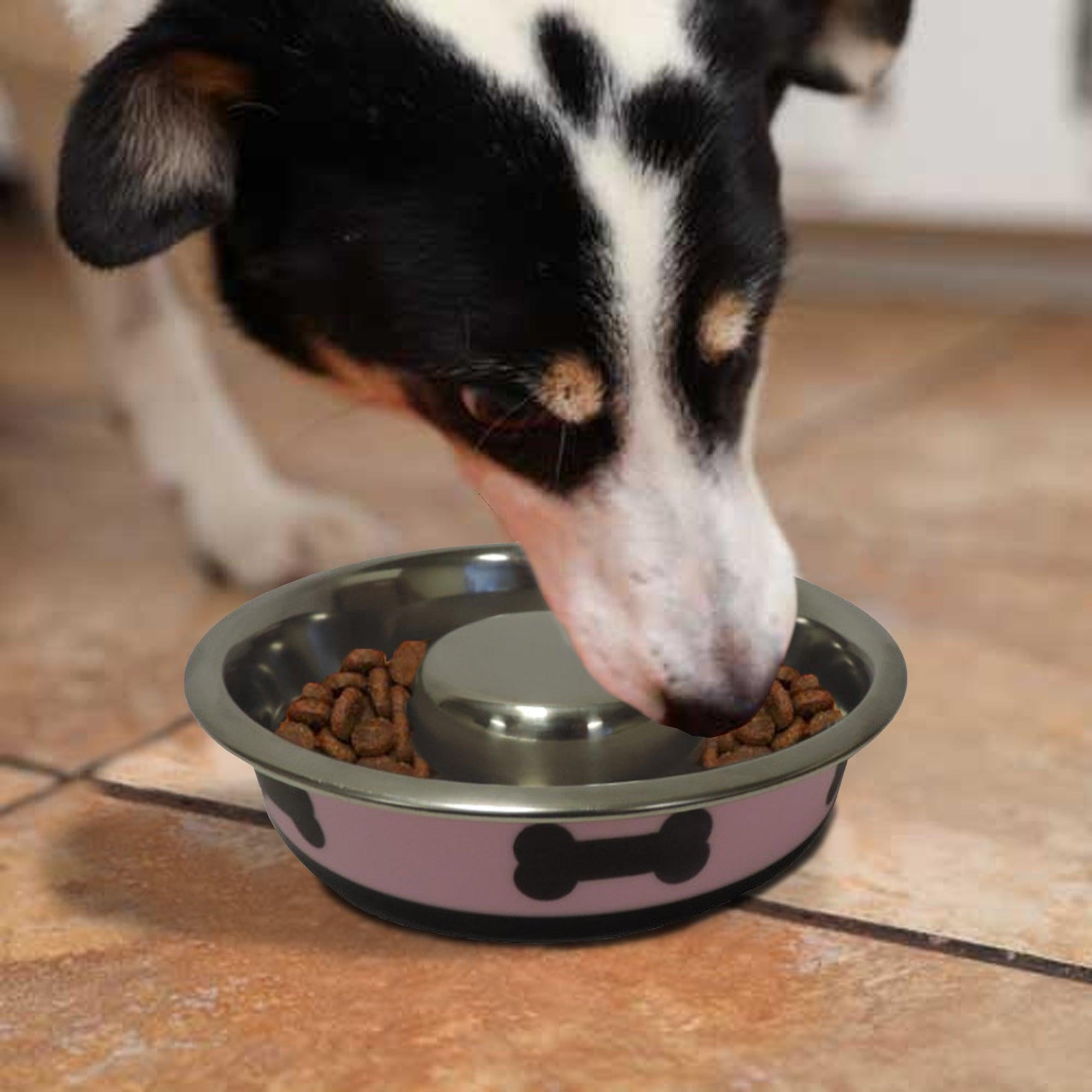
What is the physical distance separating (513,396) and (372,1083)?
0.42 meters

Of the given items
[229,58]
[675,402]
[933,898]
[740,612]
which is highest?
[229,58]

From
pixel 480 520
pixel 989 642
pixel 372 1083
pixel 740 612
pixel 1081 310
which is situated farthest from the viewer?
pixel 1081 310

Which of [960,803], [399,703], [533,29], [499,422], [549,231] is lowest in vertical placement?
[960,803]

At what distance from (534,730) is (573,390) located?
210mm

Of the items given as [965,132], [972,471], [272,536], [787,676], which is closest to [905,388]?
[972,471]

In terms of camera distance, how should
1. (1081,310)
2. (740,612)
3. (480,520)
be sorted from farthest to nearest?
(1081,310)
(480,520)
(740,612)

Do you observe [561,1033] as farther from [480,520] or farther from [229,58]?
[480,520]

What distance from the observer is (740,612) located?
3.49 ft

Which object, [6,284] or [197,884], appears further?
[6,284]

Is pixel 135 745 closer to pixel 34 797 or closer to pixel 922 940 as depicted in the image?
pixel 34 797

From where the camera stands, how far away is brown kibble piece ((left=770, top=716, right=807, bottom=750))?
1097 millimetres

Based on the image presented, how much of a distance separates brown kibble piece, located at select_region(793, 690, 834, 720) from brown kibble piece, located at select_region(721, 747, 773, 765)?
4 cm

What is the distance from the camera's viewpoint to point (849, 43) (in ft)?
4.49

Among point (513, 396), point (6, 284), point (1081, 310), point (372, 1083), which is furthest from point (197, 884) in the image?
point (6, 284)
